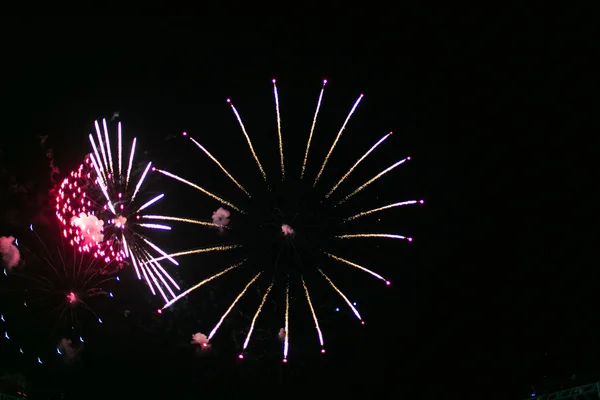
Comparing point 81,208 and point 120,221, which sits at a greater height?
point 81,208

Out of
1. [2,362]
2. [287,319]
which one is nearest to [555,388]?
[287,319]

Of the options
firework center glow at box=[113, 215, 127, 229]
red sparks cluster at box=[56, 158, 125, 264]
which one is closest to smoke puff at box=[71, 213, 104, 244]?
red sparks cluster at box=[56, 158, 125, 264]

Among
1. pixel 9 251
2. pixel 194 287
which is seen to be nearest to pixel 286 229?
pixel 194 287

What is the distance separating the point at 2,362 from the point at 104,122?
993 centimetres

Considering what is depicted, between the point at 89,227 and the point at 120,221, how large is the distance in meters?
1.05

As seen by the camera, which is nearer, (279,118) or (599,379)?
(599,379)

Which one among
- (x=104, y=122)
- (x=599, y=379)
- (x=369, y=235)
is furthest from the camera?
(x=104, y=122)

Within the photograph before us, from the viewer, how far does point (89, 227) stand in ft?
60.1

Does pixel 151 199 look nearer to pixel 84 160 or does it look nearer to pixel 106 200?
pixel 106 200

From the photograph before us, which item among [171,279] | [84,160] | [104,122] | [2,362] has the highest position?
[104,122]

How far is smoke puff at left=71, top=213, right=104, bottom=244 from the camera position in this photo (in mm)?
18172

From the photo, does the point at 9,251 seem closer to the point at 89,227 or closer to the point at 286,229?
the point at 89,227

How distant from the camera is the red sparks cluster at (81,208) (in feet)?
59.7

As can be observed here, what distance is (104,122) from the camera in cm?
1917
